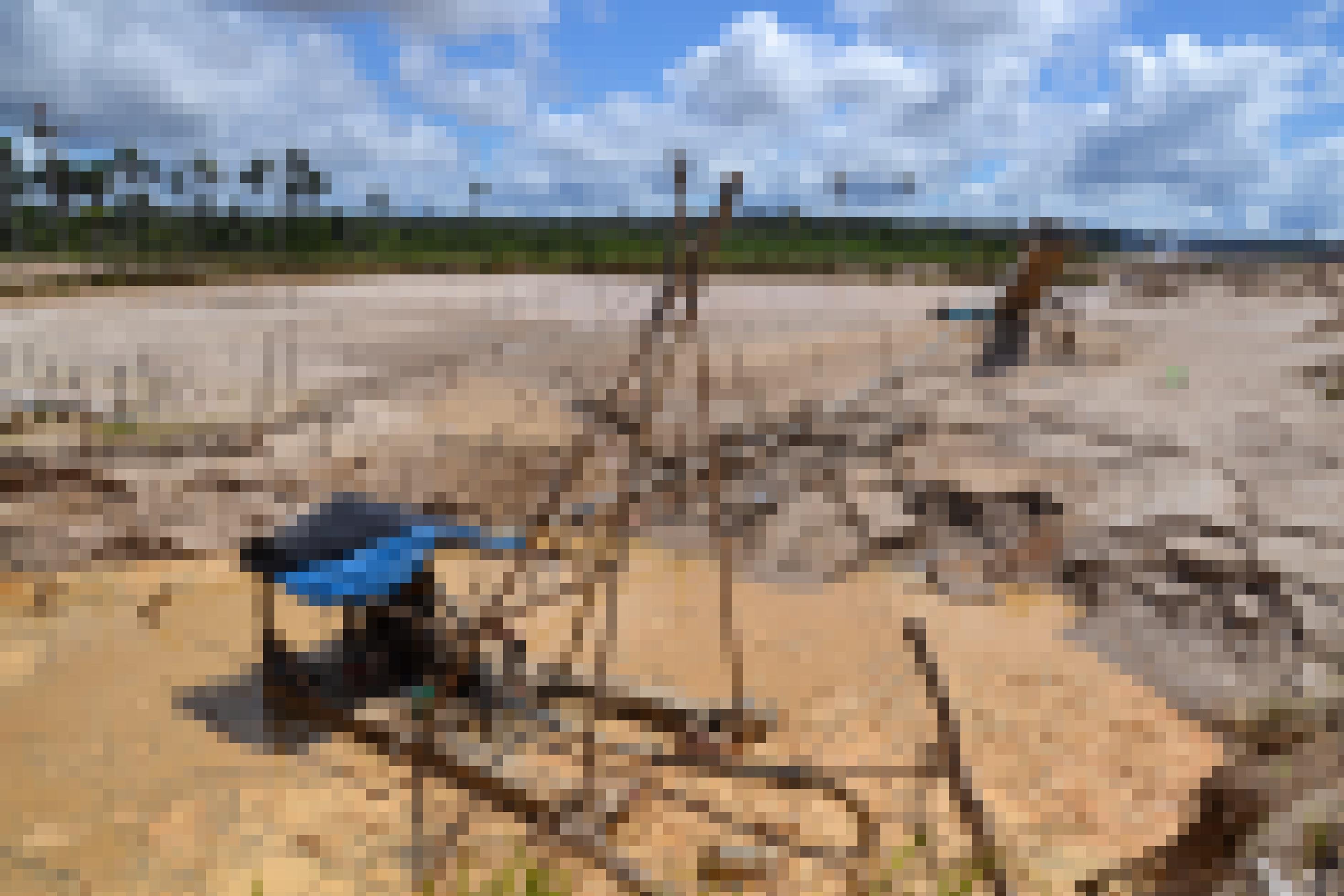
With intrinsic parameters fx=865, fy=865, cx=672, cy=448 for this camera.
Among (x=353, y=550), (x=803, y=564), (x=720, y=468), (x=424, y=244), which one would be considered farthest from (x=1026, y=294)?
(x=424, y=244)

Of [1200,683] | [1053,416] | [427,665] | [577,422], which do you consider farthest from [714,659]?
[1053,416]

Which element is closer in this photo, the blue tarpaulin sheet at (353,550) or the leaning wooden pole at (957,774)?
the leaning wooden pole at (957,774)

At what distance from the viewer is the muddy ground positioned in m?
4.52

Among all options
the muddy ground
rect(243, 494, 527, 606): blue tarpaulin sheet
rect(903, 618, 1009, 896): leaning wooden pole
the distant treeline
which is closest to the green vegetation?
the distant treeline

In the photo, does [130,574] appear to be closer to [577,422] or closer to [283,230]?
[577,422]

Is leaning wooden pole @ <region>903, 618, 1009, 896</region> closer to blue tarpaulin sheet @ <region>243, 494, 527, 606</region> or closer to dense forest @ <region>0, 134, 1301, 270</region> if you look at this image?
blue tarpaulin sheet @ <region>243, 494, 527, 606</region>

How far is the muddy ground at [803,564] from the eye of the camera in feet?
14.8

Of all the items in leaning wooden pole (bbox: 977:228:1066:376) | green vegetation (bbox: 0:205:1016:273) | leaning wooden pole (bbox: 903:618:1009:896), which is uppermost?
green vegetation (bbox: 0:205:1016:273)

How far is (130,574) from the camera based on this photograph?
7906 mm

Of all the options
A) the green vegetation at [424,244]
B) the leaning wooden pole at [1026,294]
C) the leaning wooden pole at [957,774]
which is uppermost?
the green vegetation at [424,244]

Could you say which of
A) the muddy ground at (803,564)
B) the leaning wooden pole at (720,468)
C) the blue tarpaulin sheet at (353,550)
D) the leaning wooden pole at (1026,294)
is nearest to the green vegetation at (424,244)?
the leaning wooden pole at (1026,294)

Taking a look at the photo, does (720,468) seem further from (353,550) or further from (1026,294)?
(1026,294)

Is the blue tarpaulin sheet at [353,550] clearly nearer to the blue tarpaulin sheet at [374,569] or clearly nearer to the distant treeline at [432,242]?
the blue tarpaulin sheet at [374,569]

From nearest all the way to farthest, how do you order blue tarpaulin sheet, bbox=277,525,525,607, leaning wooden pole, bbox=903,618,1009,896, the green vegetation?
leaning wooden pole, bbox=903,618,1009,896 → blue tarpaulin sheet, bbox=277,525,525,607 → the green vegetation
